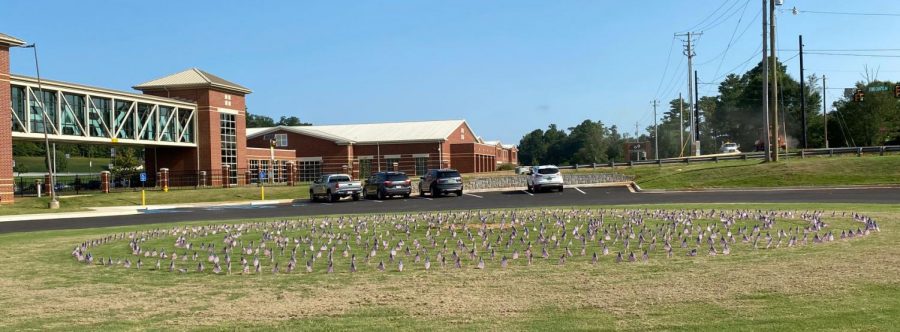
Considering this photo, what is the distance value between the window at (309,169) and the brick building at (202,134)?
112 mm

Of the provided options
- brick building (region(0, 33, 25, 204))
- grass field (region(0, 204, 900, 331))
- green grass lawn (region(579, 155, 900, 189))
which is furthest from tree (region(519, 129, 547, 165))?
grass field (region(0, 204, 900, 331))

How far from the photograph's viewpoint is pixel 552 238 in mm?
13727

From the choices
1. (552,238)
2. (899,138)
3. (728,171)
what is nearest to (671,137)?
(899,138)

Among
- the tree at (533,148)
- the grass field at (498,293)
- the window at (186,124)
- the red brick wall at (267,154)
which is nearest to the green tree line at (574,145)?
the tree at (533,148)

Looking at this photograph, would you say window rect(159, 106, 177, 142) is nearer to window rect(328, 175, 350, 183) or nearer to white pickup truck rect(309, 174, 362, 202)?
white pickup truck rect(309, 174, 362, 202)

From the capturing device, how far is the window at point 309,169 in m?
80.2

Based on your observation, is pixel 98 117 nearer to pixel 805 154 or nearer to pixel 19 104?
pixel 19 104

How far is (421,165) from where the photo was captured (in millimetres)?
79500

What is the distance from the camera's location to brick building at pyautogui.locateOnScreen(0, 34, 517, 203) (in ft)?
153

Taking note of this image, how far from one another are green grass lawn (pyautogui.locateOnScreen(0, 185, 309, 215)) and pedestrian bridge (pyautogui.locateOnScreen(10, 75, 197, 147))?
4368 millimetres

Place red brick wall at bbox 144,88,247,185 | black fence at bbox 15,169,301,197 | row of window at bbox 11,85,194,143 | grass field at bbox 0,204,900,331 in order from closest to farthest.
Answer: grass field at bbox 0,204,900,331 → row of window at bbox 11,85,194,143 → black fence at bbox 15,169,301,197 → red brick wall at bbox 144,88,247,185

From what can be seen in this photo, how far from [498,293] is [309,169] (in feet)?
243

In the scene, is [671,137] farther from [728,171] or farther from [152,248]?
[152,248]

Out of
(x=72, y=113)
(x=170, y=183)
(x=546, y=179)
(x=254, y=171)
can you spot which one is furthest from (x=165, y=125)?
(x=546, y=179)
